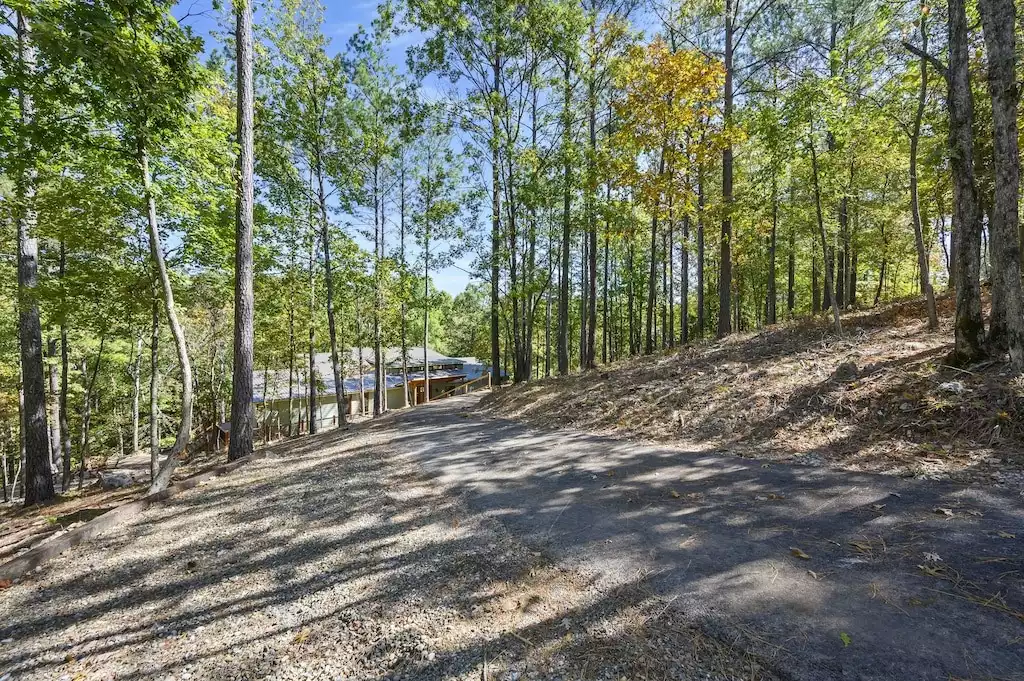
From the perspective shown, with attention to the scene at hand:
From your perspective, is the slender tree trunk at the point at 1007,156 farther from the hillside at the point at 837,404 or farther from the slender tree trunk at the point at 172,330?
the slender tree trunk at the point at 172,330

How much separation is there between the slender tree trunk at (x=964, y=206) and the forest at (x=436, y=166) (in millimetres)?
26

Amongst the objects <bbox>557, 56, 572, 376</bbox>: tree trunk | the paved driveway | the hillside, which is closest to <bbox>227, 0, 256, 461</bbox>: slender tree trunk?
the paved driveway

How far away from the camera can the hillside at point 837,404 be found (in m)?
3.98

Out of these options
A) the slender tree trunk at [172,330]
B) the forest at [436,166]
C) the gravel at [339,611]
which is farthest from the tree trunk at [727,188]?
the slender tree trunk at [172,330]

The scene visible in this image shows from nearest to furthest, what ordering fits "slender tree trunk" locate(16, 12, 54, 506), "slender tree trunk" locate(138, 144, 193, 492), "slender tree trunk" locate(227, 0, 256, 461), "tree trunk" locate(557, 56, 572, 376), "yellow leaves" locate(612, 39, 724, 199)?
"slender tree trunk" locate(138, 144, 193, 492)
"slender tree trunk" locate(227, 0, 256, 461)
"slender tree trunk" locate(16, 12, 54, 506)
"yellow leaves" locate(612, 39, 724, 199)
"tree trunk" locate(557, 56, 572, 376)

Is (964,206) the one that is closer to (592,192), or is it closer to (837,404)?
(837,404)

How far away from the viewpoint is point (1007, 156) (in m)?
4.58

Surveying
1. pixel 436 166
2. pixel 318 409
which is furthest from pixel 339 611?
pixel 318 409

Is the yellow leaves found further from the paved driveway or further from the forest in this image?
the paved driveway

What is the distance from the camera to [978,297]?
5086 mm

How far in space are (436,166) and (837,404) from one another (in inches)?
620

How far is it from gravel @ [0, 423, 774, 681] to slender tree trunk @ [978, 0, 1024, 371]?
5607mm

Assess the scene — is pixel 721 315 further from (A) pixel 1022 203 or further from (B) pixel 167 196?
(B) pixel 167 196

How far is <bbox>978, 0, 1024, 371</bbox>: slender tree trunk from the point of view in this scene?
4.55 m
